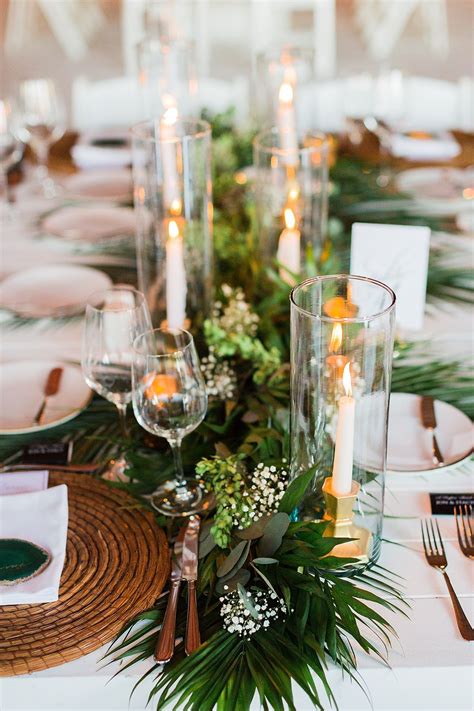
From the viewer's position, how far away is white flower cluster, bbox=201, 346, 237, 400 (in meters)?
1.26

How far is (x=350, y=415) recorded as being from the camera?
949mm

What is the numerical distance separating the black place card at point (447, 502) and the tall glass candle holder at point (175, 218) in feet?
1.79

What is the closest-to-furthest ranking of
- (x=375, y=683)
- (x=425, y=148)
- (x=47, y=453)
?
(x=375, y=683)
(x=47, y=453)
(x=425, y=148)

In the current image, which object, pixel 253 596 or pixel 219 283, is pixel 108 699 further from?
pixel 219 283

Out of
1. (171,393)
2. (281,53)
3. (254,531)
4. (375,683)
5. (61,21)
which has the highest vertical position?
(61,21)

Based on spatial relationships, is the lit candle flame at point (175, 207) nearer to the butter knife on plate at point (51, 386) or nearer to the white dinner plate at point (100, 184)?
the butter knife on plate at point (51, 386)

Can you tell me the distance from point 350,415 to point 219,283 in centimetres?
79

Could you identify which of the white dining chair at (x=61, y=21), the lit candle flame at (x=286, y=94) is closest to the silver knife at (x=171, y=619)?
the lit candle flame at (x=286, y=94)

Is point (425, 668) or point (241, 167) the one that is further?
point (241, 167)

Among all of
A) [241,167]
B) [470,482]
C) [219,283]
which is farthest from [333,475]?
[241,167]

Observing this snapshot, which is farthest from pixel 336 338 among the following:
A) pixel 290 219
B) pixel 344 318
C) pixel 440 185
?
pixel 440 185

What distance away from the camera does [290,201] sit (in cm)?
162

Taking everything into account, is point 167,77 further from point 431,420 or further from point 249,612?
point 249,612

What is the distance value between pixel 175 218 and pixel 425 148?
1185 millimetres
